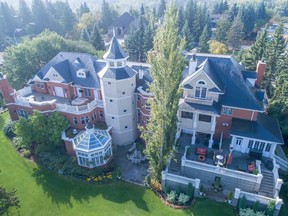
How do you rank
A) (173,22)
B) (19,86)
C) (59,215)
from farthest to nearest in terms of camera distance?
(19,86) < (59,215) < (173,22)

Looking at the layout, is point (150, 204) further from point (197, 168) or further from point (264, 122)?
point (264, 122)

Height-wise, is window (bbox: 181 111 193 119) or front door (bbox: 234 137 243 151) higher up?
window (bbox: 181 111 193 119)

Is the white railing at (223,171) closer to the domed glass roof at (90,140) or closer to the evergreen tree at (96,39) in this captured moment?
the domed glass roof at (90,140)

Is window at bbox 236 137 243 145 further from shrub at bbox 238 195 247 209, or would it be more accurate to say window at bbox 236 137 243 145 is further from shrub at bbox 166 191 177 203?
shrub at bbox 166 191 177 203

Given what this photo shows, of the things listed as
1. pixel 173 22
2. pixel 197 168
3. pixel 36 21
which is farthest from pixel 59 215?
pixel 36 21

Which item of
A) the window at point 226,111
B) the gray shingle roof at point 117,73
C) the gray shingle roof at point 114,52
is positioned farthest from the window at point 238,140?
the gray shingle roof at point 114,52

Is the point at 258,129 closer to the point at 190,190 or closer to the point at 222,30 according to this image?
the point at 190,190

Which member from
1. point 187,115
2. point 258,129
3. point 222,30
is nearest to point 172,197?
point 187,115

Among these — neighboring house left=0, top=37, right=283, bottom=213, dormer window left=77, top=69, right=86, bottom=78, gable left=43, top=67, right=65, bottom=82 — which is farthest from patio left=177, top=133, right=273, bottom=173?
gable left=43, top=67, right=65, bottom=82
